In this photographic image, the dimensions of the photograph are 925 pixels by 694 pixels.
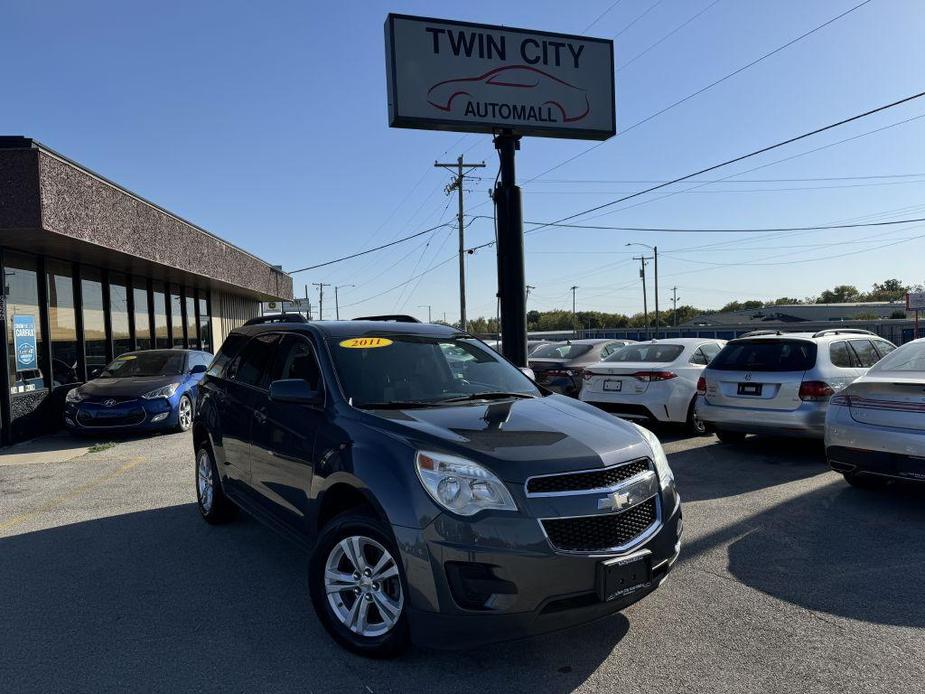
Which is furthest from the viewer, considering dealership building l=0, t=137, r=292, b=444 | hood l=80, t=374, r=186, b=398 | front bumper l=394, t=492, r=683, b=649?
hood l=80, t=374, r=186, b=398

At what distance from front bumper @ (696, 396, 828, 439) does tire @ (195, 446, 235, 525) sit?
5807 millimetres

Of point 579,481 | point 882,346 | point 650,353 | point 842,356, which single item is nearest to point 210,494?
point 579,481

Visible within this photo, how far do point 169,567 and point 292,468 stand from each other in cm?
152

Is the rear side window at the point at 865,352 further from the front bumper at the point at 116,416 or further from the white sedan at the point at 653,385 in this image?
the front bumper at the point at 116,416

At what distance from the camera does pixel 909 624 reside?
12.0 feet

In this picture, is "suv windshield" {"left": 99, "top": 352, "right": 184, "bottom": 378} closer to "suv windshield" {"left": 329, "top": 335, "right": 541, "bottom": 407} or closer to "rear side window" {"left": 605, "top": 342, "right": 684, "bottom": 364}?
"rear side window" {"left": 605, "top": 342, "right": 684, "bottom": 364}

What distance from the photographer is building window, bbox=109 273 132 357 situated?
50.3ft

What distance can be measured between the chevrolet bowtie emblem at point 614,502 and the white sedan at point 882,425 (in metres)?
3.59

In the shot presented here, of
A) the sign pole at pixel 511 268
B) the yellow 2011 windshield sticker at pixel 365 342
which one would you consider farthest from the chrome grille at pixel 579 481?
the sign pole at pixel 511 268

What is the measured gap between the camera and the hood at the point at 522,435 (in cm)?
313

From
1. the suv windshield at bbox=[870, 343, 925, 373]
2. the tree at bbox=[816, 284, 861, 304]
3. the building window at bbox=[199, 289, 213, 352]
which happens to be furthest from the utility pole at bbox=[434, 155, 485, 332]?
the tree at bbox=[816, 284, 861, 304]

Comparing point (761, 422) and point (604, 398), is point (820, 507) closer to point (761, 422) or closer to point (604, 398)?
point (761, 422)

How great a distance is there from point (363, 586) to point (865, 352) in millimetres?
7931

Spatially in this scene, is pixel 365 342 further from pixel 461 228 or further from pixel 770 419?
pixel 461 228
